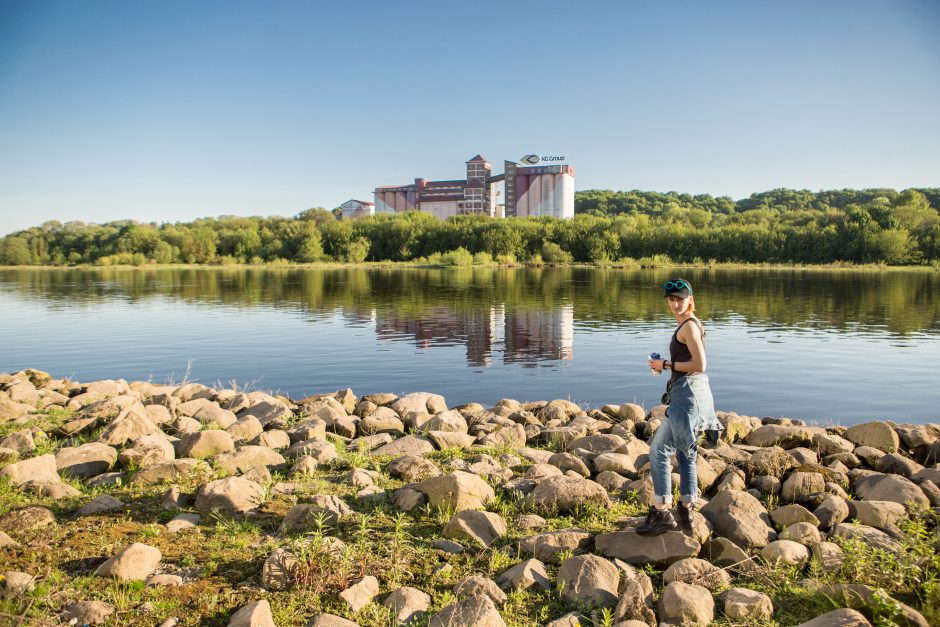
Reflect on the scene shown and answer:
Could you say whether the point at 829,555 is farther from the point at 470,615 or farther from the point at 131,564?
the point at 131,564

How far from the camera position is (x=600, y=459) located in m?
8.04

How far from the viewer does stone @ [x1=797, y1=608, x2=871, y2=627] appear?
427cm

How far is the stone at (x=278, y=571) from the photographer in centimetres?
504

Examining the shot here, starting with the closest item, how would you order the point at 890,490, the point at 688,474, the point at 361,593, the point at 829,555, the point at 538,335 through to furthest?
the point at 361,593
the point at 829,555
the point at 688,474
the point at 890,490
the point at 538,335

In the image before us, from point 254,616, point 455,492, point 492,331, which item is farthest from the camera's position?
point 492,331

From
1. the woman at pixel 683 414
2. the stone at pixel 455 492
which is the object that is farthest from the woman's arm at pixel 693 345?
the stone at pixel 455 492

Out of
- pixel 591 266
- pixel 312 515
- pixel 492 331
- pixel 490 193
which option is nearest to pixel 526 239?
pixel 591 266

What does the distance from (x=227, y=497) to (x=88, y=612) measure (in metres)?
1.86

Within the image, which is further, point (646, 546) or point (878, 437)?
point (878, 437)

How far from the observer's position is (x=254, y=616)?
4453 mm

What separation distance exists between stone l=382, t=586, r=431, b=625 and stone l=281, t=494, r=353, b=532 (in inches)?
48.9

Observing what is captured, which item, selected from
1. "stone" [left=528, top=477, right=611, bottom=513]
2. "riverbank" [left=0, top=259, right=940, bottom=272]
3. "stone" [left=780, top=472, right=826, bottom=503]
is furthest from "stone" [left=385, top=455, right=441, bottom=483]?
"riverbank" [left=0, top=259, right=940, bottom=272]

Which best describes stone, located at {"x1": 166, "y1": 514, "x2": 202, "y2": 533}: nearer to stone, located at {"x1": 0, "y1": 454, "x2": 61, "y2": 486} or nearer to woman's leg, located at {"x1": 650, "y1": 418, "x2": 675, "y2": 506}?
stone, located at {"x1": 0, "y1": 454, "x2": 61, "y2": 486}

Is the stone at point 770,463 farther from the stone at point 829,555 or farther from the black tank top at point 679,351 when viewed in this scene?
the black tank top at point 679,351
